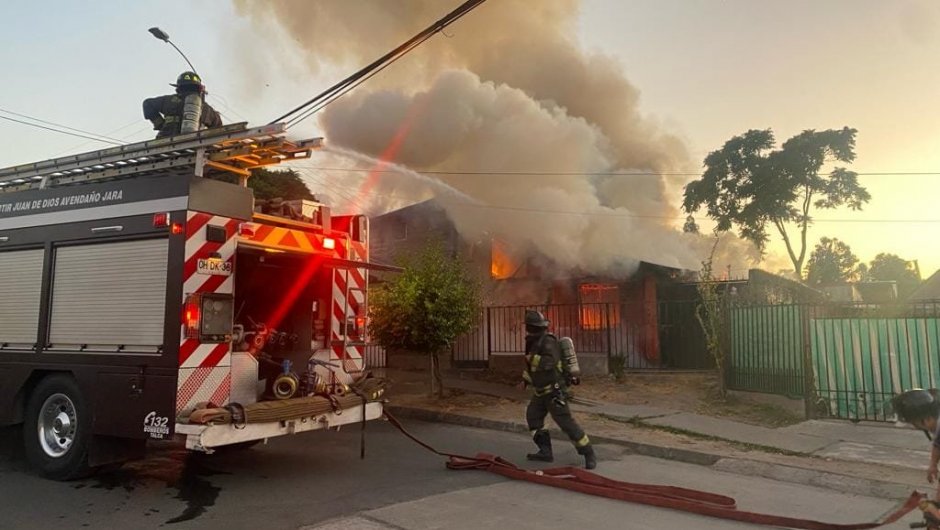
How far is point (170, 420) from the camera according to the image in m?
5.01

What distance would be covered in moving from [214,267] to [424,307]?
5.27m

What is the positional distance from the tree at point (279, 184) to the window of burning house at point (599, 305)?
33.4ft

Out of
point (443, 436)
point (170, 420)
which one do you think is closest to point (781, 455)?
point (443, 436)

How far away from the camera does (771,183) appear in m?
Result: 26.5

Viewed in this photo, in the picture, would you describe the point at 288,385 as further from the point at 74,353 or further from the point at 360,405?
the point at 74,353

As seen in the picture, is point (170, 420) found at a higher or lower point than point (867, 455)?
higher

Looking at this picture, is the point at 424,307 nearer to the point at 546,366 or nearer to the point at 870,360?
the point at 546,366

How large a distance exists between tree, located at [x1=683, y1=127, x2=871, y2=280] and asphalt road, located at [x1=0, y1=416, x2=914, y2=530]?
2287cm

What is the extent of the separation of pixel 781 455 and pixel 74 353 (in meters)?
7.07

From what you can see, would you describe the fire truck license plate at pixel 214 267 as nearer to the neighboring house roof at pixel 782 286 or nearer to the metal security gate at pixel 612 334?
the metal security gate at pixel 612 334

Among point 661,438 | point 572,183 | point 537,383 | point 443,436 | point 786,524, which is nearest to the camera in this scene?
point 786,524

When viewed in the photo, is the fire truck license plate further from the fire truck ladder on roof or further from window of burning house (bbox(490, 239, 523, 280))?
window of burning house (bbox(490, 239, 523, 280))

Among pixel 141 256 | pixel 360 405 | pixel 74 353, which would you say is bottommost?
pixel 360 405

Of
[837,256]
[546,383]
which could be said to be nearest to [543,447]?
[546,383]
